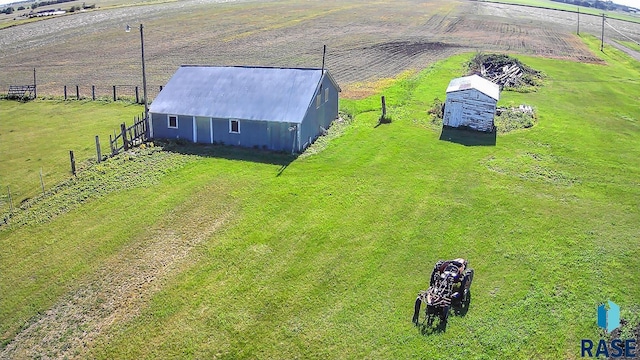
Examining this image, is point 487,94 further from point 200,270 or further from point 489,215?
point 200,270

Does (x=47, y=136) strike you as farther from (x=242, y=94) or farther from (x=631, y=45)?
(x=631, y=45)

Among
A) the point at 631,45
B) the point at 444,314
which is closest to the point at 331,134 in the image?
the point at 444,314

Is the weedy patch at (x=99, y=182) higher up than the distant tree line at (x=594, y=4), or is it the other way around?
the distant tree line at (x=594, y=4)

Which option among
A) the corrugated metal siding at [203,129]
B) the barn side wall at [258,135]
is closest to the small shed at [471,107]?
the barn side wall at [258,135]

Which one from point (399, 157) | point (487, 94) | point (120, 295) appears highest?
point (487, 94)

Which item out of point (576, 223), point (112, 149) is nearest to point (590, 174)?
point (576, 223)

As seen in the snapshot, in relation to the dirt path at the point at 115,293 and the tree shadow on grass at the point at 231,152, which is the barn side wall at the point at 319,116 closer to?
the tree shadow on grass at the point at 231,152
